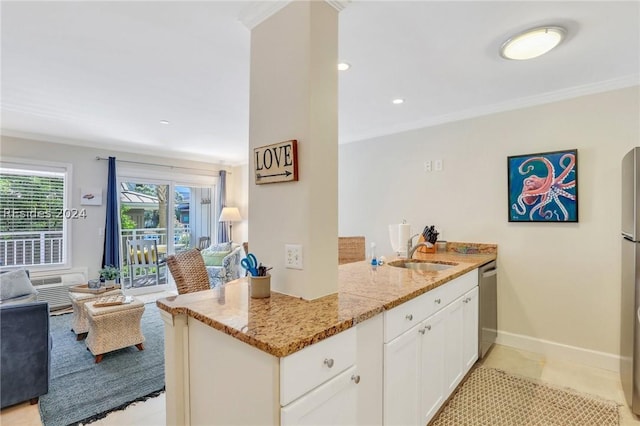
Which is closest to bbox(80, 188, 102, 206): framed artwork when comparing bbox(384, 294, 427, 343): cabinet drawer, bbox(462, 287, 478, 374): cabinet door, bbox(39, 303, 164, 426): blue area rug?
bbox(39, 303, 164, 426): blue area rug

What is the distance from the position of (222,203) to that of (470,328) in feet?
17.3

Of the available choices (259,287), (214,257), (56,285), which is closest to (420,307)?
(259,287)

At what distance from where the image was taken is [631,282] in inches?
86.0

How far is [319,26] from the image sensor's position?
152 centimetres

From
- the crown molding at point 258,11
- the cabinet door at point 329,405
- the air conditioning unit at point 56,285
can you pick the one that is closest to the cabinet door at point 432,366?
the cabinet door at point 329,405

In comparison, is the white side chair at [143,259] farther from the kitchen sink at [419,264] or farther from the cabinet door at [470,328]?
the cabinet door at [470,328]

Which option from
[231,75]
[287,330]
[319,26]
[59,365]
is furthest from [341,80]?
[59,365]

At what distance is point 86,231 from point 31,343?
3.17 metres

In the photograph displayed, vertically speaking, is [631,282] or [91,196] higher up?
[91,196]

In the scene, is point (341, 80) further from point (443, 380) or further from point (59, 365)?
point (59, 365)

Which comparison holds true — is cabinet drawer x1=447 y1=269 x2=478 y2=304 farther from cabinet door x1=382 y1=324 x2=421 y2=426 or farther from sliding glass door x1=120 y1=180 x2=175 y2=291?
sliding glass door x1=120 y1=180 x2=175 y2=291

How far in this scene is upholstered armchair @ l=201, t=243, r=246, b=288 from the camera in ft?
16.9

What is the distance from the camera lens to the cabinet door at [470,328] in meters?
2.38

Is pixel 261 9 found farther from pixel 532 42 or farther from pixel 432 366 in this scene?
pixel 432 366
